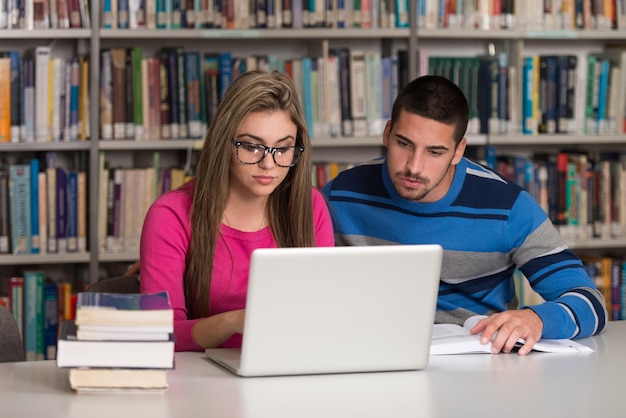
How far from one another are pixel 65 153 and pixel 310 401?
2368mm

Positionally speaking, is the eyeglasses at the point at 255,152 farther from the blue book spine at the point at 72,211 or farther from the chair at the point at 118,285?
the blue book spine at the point at 72,211

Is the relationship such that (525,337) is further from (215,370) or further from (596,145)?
(596,145)

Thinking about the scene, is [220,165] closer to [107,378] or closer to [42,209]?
[107,378]

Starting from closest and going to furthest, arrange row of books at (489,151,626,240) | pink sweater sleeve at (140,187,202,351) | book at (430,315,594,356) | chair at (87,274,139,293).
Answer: book at (430,315,594,356)
pink sweater sleeve at (140,187,202,351)
chair at (87,274,139,293)
row of books at (489,151,626,240)

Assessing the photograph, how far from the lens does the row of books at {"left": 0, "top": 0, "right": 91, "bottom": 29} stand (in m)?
3.32

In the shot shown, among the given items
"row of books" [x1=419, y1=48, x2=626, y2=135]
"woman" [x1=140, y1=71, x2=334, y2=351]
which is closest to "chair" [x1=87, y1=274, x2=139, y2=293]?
"woman" [x1=140, y1=71, x2=334, y2=351]

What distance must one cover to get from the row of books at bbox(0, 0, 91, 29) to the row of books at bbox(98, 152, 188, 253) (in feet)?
1.55

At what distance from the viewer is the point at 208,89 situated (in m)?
3.45

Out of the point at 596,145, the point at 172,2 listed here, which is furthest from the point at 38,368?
the point at 596,145

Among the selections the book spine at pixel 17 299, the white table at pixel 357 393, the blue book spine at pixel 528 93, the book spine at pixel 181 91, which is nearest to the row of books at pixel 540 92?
the blue book spine at pixel 528 93

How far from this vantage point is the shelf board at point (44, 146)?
332 cm

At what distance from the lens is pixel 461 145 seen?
2301 mm

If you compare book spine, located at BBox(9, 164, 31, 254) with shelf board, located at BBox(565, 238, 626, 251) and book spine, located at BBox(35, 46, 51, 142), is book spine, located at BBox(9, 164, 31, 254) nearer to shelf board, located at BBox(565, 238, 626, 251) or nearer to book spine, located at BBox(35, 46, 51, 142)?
book spine, located at BBox(35, 46, 51, 142)

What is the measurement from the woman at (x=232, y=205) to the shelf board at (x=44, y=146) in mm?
1446
